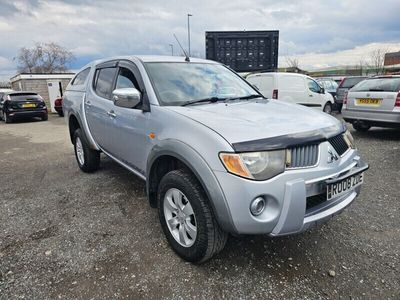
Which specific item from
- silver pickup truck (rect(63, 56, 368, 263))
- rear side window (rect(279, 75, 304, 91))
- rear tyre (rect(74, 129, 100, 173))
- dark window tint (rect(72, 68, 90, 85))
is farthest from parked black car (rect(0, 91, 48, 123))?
silver pickup truck (rect(63, 56, 368, 263))

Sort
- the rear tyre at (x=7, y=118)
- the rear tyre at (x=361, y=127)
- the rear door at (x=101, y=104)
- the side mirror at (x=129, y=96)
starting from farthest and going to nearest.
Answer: the rear tyre at (x=7, y=118), the rear tyre at (x=361, y=127), the rear door at (x=101, y=104), the side mirror at (x=129, y=96)

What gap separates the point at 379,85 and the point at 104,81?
608 centimetres

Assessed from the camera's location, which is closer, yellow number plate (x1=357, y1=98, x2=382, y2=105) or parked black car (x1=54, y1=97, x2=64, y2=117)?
yellow number plate (x1=357, y1=98, x2=382, y2=105)

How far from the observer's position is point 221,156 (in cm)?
195

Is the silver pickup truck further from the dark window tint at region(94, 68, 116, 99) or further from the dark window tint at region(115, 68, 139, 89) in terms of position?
the dark window tint at region(94, 68, 116, 99)

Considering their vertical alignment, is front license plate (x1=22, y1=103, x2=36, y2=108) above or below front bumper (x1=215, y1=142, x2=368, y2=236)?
below

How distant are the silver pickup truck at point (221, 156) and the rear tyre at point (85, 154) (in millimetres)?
1364

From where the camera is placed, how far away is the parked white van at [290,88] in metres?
9.23

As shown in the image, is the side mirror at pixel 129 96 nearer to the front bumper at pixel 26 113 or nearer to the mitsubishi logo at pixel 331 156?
the mitsubishi logo at pixel 331 156

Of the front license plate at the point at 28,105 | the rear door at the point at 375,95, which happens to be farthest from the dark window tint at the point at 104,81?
the front license plate at the point at 28,105

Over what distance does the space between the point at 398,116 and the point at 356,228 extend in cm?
452

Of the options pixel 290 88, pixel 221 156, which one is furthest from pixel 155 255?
pixel 290 88

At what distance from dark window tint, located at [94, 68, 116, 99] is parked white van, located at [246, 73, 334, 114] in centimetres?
612

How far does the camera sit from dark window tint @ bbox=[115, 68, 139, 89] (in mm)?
3139
